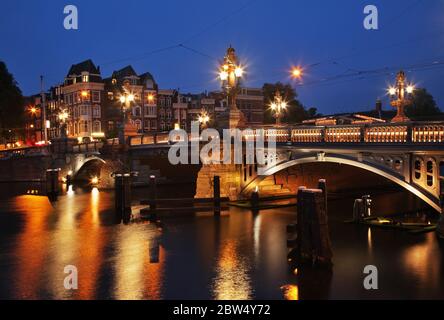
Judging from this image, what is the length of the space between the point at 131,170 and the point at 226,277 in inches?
1086

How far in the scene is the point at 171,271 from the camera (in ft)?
47.5

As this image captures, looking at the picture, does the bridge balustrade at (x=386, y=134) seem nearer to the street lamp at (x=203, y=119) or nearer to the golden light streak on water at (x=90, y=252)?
the golden light streak on water at (x=90, y=252)

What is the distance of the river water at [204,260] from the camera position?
12.4 metres

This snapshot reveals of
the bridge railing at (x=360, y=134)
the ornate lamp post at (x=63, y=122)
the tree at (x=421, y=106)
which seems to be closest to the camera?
the bridge railing at (x=360, y=134)

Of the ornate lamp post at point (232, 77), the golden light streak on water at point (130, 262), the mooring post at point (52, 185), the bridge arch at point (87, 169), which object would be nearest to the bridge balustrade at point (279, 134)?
the ornate lamp post at point (232, 77)

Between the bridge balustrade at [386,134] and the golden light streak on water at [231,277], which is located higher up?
the bridge balustrade at [386,134]

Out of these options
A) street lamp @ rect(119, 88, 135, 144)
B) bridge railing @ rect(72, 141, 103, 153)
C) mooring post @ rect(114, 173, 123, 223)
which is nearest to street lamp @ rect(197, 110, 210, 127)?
bridge railing @ rect(72, 141, 103, 153)

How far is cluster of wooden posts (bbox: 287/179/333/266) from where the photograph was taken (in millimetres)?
14016

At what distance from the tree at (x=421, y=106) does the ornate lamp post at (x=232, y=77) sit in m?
41.5

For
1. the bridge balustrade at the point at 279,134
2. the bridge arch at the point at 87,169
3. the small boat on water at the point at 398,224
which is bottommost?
the small boat on water at the point at 398,224

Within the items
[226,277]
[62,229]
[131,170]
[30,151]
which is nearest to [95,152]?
[131,170]

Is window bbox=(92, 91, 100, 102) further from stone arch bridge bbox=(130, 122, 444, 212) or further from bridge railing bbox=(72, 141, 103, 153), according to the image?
stone arch bridge bbox=(130, 122, 444, 212)

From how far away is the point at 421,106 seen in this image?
6550cm

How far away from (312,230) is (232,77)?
13.7 meters
